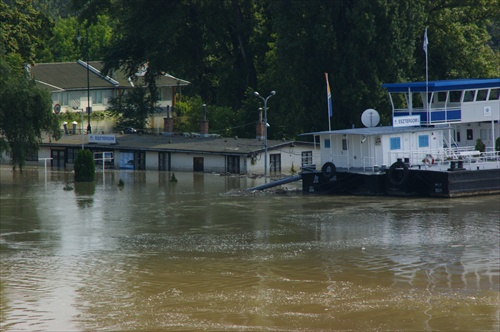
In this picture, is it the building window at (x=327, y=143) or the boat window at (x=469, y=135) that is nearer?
the building window at (x=327, y=143)

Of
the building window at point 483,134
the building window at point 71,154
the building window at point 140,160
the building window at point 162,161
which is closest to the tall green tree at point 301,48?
the building window at point 162,161

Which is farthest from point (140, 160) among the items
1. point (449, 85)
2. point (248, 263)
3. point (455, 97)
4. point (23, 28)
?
point (248, 263)

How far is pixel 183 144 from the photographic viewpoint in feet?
243

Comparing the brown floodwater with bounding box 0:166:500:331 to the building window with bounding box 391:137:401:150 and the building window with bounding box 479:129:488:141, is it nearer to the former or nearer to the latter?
the building window with bounding box 391:137:401:150

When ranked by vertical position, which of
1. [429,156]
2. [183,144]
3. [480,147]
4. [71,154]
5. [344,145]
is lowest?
[429,156]

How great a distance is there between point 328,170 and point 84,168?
687 inches

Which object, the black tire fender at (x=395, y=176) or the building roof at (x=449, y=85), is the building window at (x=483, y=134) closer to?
the building roof at (x=449, y=85)

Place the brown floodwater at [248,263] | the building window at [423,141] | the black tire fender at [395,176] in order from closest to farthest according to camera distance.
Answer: the brown floodwater at [248,263], the black tire fender at [395,176], the building window at [423,141]

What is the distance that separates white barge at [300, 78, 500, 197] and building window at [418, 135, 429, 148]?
5cm

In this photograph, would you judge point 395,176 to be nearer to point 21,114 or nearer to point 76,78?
point 21,114

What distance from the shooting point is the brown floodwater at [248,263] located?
1064 inches

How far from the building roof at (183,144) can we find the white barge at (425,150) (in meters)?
12.0

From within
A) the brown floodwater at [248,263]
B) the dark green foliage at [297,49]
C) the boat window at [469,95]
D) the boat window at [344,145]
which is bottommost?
the brown floodwater at [248,263]

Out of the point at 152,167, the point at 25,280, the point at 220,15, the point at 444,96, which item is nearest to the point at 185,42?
the point at 220,15
